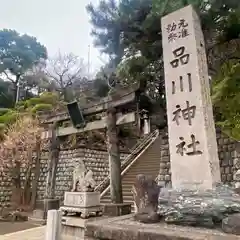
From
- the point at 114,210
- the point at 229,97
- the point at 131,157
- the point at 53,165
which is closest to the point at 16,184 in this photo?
the point at 53,165

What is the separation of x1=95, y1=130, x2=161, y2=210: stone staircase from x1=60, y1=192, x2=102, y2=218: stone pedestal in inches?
134

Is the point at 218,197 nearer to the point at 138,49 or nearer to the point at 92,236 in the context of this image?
the point at 92,236

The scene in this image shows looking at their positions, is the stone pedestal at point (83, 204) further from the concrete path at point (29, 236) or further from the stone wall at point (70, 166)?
the stone wall at point (70, 166)

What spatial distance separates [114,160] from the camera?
748cm

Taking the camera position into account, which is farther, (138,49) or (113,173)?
(138,49)

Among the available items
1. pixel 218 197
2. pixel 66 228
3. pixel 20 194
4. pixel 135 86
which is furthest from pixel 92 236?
pixel 20 194

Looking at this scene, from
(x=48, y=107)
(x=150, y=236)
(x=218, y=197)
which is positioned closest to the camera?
(x=150, y=236)

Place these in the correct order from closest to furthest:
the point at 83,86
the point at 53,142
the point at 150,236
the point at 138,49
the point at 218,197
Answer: the point at 150,236 → the point at 218,197 → the point at 138,49 → the point at 53,142 → the point at 83,86

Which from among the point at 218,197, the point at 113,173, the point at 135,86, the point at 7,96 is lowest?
the point at 218,197

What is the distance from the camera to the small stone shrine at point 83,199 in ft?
21.9

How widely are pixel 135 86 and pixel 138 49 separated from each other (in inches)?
72.5

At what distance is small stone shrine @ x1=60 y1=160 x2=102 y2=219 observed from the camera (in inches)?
263

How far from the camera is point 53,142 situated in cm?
957

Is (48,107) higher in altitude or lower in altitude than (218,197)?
higher
